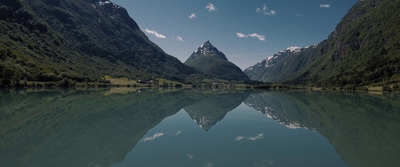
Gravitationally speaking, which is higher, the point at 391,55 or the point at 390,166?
the point at 391,55

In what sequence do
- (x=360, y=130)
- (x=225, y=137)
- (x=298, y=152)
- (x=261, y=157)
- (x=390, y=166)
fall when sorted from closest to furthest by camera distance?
(x=390, y=166) → (x=261, y=157) → (x=298, y=152) → (x=225, y=137) → (x=360, y=130)

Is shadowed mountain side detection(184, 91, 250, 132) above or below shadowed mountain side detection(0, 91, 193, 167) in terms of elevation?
below

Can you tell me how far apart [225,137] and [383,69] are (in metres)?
186

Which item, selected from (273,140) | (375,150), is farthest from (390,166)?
(273,140)

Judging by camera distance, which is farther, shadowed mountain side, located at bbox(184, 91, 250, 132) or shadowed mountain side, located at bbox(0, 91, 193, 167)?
shadowed mountain side, located at bbox(184, 91, 250, 132)

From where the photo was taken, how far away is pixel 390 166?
1422cm

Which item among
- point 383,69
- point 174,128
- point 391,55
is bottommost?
point 174,128

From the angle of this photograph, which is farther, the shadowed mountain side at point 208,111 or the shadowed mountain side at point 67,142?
the shadowed mountain side at point 208,111

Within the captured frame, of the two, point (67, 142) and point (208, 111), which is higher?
point (67, 142)

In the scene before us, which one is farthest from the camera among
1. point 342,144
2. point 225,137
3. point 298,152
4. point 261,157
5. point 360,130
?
point 360,130

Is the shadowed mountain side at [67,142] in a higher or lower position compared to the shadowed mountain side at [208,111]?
higher

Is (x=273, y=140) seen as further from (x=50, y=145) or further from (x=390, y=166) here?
(x=50, y=145)

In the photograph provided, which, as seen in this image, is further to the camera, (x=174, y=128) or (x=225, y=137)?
(x=174, y=128)

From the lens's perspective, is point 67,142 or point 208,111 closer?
point 67,142
